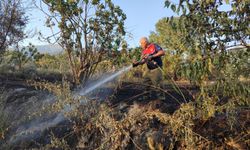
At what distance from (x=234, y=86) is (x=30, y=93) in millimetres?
4882

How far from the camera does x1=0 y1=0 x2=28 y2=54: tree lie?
12.3 metres

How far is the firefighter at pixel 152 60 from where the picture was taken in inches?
306

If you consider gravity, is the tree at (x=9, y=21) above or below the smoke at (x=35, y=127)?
above

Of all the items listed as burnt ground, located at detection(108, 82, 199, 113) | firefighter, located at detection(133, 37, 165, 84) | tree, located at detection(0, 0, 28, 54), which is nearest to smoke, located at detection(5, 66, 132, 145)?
burnt ground, located at detection(108, 82, 199, 113)

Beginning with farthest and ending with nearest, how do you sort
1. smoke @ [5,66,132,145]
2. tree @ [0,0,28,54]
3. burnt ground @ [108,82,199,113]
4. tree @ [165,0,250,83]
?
1. tree @ [0,0,28,54]
2. burnt ground @ [108,82,199,113]
3. smoke @ [5,66,132,145]
4. tree @ [165,0,250,83]

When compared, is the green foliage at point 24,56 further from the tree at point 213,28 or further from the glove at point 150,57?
the tree at point 213,28

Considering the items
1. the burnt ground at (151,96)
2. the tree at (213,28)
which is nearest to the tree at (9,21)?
the burnt ground at (151,96)

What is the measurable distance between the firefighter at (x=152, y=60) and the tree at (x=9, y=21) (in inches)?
203

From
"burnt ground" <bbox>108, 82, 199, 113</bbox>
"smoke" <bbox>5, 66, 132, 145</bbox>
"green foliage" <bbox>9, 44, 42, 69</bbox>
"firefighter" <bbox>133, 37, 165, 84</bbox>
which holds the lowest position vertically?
"smoke" <bbox>5, 66, 132, 145</bbox>

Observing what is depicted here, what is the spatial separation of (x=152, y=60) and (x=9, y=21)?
6.10 m

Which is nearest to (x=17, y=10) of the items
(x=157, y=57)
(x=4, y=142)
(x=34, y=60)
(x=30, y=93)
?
(x=34, y=60)

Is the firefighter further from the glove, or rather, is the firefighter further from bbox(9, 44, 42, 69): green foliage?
bbox(9, 44, 42, 69): green foliage

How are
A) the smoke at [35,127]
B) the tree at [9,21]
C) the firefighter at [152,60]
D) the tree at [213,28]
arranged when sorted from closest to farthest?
the tree at [213,28] < the smoke at [35,127] < the firefighter at [152,60] < the tree at [9,21]

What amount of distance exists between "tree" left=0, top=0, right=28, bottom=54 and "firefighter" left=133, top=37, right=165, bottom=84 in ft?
16.9
